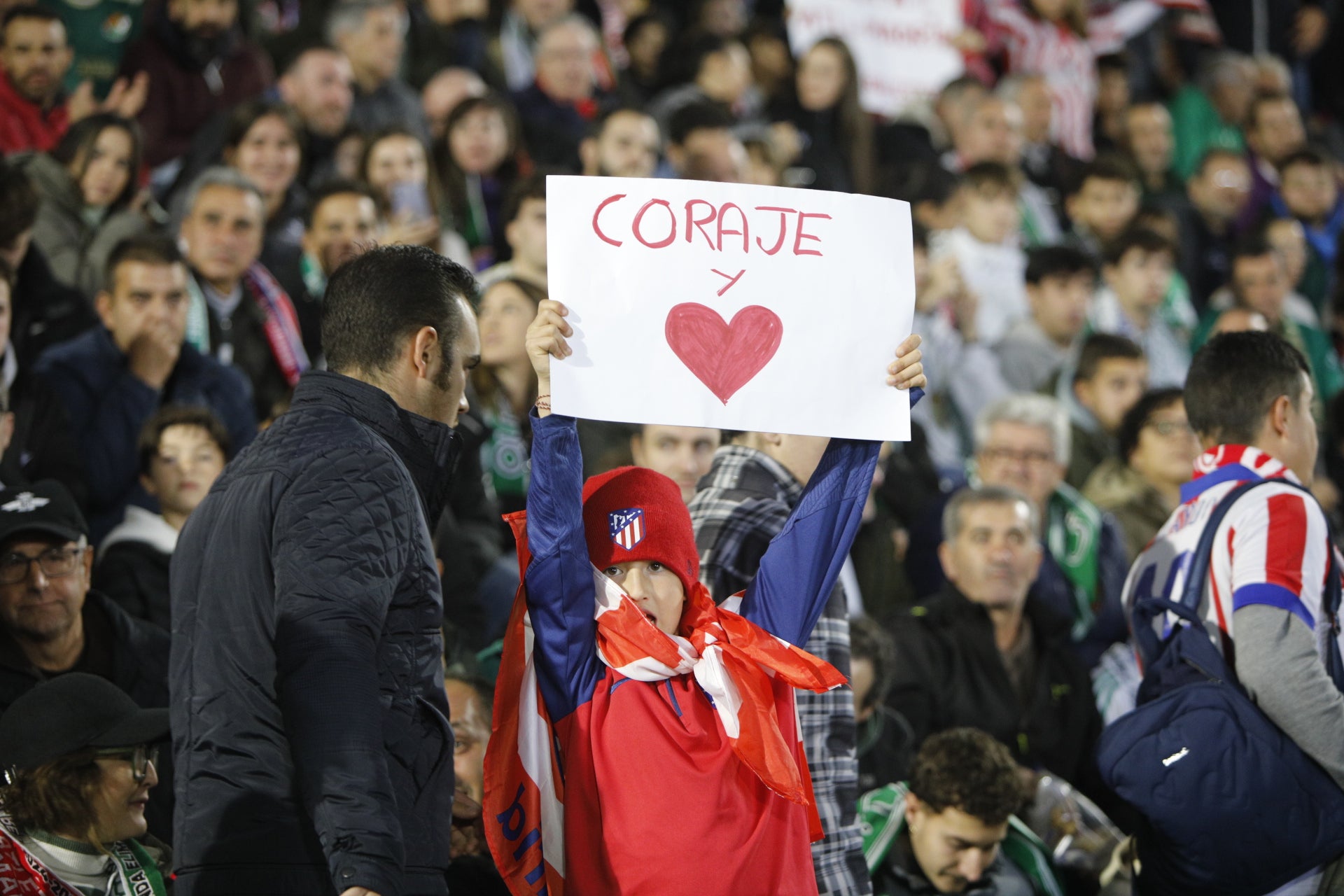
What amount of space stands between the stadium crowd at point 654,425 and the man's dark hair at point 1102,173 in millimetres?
44

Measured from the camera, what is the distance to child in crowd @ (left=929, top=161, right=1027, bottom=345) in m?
9.32

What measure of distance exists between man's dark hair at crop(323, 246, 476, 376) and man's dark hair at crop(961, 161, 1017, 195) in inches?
268

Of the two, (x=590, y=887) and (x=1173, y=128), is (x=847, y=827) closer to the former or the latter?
(x=590, y=887)

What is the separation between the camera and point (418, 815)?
10.3 ft

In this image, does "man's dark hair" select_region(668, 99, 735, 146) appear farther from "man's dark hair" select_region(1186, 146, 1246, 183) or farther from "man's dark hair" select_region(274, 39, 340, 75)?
"man's dark hair" select_region(1186, 146, 1246, 183)

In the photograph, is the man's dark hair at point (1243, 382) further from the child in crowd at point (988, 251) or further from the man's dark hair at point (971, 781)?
the child in crowd at point (988, 251)

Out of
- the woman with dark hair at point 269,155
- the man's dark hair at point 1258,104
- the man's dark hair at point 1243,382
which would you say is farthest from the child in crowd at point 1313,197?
the man's dark hair at point 1243,382

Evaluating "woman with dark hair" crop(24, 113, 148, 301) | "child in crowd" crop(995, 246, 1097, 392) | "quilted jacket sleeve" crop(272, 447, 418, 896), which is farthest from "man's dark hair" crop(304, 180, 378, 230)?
"quilted jacket sleeve" crop(272, 447, 418, 896)

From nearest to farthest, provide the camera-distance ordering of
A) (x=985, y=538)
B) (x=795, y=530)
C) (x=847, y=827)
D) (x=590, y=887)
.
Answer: (x=590, y=887), (x=795, y=530), (x=847, y=827), (x=985, y=538)

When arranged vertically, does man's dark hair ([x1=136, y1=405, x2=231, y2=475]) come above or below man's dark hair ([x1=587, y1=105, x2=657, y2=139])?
below

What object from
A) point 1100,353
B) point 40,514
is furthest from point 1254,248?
point 40,514

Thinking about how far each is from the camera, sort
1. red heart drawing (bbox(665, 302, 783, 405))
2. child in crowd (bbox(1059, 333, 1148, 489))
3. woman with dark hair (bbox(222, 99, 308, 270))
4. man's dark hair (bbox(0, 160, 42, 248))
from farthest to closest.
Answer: child in crowd (bbox(1059, 333, 1148, 489)) < woman with dark hair (bbox(222, 99, 308, 270)) < man's dark hair (bbox(0, 160, 42, 248)) < red heart drawing (bbox(665, 302, 783, 405))

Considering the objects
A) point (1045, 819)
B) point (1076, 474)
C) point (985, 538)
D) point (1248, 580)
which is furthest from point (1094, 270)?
point (1248, 580)

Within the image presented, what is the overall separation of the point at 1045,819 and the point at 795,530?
8.03ft
